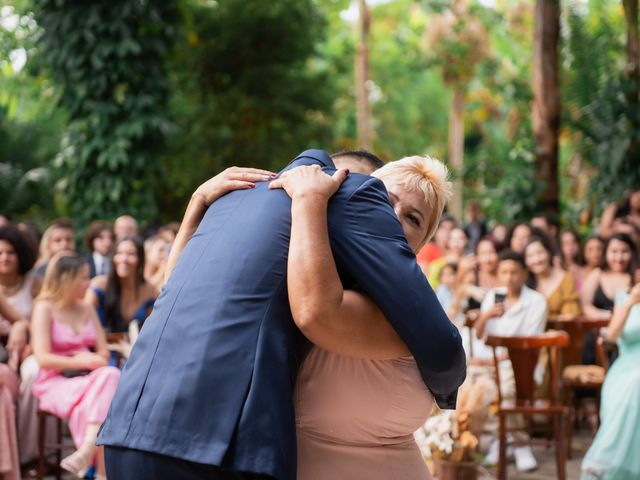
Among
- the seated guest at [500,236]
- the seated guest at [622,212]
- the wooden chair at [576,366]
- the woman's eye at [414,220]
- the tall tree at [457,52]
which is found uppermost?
the tall tree at [457,52]

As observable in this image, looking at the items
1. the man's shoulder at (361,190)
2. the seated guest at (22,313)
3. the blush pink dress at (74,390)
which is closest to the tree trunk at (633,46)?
the seated guest at (22,313)

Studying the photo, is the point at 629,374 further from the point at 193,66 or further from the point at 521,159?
the point at 193,66

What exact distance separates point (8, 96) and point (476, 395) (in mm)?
15918

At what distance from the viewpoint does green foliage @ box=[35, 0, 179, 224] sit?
12.3 m

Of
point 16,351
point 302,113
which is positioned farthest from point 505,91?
point 16,351

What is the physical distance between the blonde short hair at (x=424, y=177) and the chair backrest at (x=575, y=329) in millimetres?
5752

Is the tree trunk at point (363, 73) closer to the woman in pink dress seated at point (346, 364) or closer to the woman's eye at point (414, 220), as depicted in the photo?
the woman's eye at point (414, 220)

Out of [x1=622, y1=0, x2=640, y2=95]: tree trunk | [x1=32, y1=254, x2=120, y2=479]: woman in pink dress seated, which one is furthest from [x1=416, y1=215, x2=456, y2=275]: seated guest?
[x1=32, y1=254, x2=120, y2=479]: woman in pink dress seated

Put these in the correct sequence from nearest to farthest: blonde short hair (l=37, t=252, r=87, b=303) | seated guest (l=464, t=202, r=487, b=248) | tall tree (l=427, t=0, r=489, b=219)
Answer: blonde short hair (l=37, t=252, r=87, b=303) < seated guest (l=464, t=202, r=487, b=248) < tall tree (l=427, t=0, r=489, b=219)

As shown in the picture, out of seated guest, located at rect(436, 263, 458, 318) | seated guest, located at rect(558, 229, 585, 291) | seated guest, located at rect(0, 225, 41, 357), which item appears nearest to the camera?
seated guest, located at rect(0, 225, 41, 357)

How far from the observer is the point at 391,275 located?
2217mm

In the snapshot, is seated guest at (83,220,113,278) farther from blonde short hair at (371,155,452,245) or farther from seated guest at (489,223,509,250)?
blonde short hair at (371,155,452,245)

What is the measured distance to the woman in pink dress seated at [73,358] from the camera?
631 centimetres

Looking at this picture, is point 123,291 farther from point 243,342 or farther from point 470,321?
point 243,342
